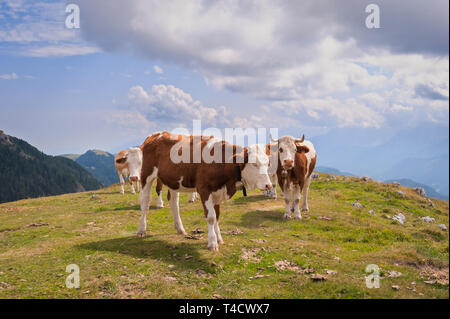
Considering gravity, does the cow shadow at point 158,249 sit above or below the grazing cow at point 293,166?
below

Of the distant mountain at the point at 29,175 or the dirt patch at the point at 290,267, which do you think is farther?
the distant mountain at the point at 29,175

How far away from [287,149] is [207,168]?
5248mm

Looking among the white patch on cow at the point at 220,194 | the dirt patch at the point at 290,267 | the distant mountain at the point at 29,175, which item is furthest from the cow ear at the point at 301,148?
the distant mountain at the point at 29,175

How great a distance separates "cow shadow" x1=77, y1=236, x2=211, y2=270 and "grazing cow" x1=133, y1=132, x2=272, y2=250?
2.14 feet

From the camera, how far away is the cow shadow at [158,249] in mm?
8734

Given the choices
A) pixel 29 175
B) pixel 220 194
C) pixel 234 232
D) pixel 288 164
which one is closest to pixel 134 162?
pixel 234 232

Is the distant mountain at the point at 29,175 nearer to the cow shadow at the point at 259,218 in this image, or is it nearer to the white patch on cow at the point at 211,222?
the cow shadow at the point at 259,218

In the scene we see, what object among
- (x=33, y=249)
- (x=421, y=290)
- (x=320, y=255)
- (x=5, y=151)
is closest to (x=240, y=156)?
(x=320, y=255)

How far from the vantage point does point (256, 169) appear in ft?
29.2

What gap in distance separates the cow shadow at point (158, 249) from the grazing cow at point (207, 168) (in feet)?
2.14

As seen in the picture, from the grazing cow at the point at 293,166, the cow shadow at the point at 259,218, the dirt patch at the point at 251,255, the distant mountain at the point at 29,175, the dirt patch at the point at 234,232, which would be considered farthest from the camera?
the distant mountain at the point at 29,175

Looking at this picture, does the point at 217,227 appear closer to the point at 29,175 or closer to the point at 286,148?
the point at 286,148

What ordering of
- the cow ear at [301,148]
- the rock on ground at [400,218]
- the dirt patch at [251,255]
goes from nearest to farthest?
the dirt patch at [251,255], the cow ear at [301,148], the rock on ground at [400,218]
